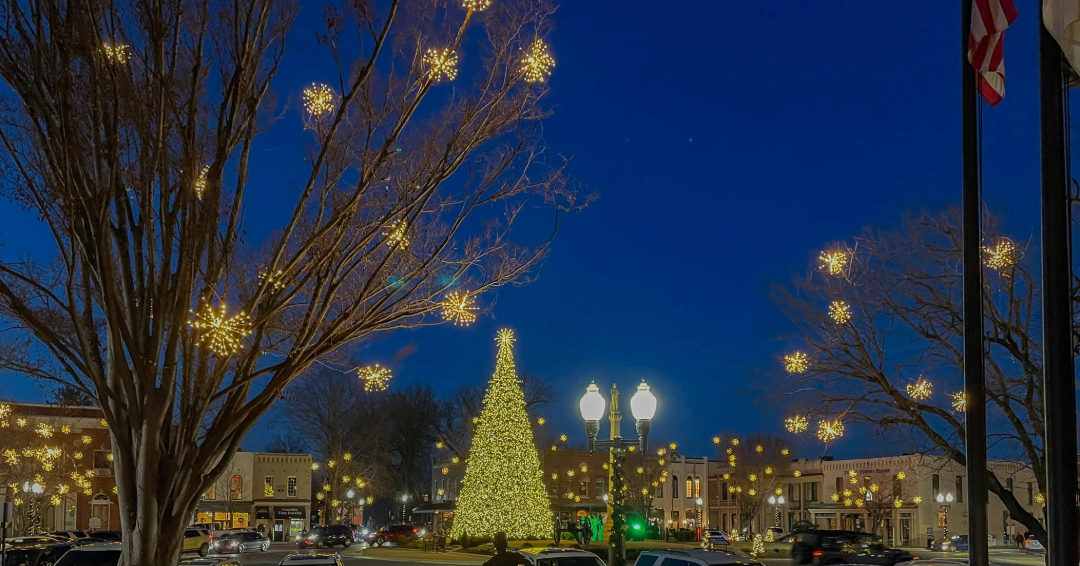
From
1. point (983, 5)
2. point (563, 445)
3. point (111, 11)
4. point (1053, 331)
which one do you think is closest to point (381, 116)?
point (111, 11)

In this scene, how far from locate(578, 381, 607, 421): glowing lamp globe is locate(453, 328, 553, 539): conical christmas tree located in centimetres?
1590

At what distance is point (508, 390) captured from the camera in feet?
120

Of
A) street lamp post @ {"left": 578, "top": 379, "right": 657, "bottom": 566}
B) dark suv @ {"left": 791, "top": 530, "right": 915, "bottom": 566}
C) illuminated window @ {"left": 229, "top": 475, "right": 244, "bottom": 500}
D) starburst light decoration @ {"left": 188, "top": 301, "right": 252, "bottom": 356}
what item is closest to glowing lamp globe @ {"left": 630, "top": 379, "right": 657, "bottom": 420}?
street lamp post @ {"left": 578, "top": 379, "right": 657, "bottom": 566}

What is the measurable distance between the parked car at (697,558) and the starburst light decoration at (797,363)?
6.02 meters

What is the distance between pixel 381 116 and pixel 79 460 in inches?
2069

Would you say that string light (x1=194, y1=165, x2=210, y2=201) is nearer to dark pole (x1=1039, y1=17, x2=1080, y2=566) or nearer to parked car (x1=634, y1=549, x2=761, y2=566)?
parked car (x1=634, y1=549, x2=761, y2=566)

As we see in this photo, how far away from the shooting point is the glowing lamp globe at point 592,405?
20203 mm

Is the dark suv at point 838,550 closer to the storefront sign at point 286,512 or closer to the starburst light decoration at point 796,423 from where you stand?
the starburst light decoration at point 796,423

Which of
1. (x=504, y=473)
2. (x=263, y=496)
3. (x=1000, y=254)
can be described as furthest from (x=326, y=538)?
(x=1000, y=254)

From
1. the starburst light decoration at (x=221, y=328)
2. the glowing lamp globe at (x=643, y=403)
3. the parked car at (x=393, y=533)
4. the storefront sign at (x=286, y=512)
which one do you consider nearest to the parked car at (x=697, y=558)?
the glowing lamp globe at (x=643, y=403)

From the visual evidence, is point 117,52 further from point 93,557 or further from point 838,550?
point 838,550

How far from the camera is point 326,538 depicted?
5134 centimetres

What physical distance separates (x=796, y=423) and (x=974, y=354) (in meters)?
12.1

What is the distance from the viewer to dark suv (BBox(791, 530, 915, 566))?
31.0 meters
